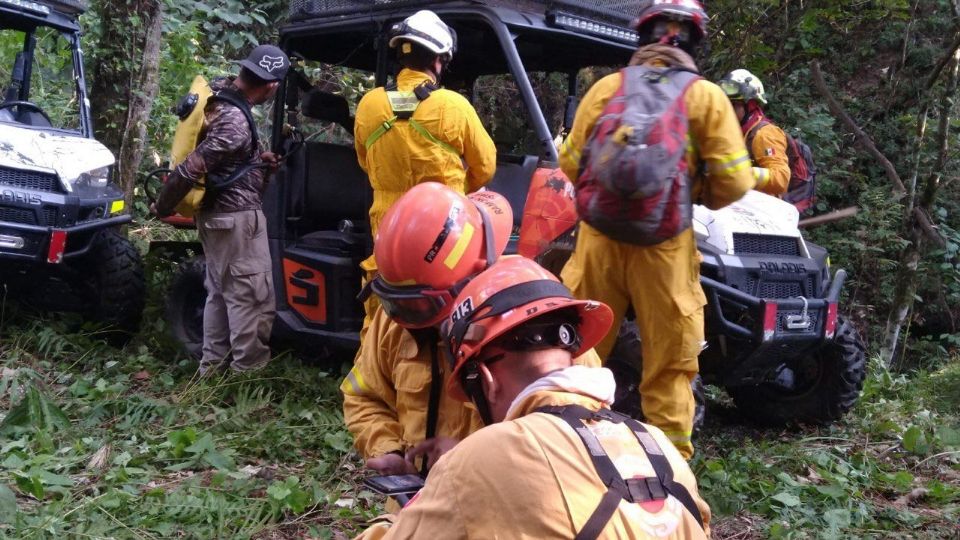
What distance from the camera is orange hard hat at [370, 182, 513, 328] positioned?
244 cm

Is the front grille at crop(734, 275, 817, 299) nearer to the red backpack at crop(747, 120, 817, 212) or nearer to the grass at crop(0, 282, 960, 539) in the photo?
the grass at crop(0, 282, 960, 539)

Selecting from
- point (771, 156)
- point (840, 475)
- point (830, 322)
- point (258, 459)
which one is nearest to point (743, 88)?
point (771, 156)

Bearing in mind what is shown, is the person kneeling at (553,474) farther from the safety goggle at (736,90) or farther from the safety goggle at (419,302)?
the safety goggle at (736,90)

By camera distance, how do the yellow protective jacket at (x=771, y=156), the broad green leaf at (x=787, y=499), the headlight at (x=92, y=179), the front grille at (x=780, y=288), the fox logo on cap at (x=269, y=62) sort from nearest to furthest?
the broad green leaf at (x=787, y=499) → the front grille at (x=780, y=288) → the yellow protective jacket at (x=771, y=156) → the fox logo on cap at (x=269, y=62) → the headlight at (x=92, y=179)

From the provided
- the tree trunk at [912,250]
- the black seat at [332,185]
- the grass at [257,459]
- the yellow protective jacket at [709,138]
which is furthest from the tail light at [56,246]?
the tree trunk at [912,250]

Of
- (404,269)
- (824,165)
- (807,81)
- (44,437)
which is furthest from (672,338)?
(807,81)

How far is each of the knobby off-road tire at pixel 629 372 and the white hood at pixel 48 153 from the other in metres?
3.97

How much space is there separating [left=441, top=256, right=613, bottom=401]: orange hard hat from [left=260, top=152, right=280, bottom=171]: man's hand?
3991 millimetres

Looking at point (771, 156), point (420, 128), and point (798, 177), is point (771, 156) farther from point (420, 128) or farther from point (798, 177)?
point (420, 128)

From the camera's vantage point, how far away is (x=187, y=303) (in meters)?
6.75

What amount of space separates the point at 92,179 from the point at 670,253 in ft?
14.8

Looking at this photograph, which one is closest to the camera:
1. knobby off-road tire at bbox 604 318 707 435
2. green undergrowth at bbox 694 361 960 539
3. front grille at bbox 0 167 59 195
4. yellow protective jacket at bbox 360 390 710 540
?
yellow protective jacket at bbox 360 390 710 540

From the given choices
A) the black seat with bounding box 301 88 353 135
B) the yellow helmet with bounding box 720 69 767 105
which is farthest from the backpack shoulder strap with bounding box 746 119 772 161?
the black seat with bounding box 301 88 353 135

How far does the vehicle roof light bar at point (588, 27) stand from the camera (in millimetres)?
5121
